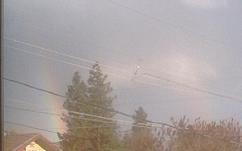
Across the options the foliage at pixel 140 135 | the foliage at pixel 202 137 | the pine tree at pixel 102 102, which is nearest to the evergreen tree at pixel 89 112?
the pine tree at pixel 102 102

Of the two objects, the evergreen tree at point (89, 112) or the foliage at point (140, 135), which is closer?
the evergreen tree at point (89, 112)

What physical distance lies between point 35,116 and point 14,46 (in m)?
0.44

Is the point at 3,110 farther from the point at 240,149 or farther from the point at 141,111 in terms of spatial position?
the point at 240,149

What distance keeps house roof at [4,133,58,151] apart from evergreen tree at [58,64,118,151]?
69 millimetres

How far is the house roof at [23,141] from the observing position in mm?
1372

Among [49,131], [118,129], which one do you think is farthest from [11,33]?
[118,129]

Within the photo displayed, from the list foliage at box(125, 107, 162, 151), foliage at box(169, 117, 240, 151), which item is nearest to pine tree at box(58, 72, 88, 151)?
foliage at box(125, 107, 162, 151)

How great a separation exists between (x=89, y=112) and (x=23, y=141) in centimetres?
41

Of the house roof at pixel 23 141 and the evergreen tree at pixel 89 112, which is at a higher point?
the evergreen tree at pixel 89 112

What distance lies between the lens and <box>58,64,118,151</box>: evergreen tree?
1853mm

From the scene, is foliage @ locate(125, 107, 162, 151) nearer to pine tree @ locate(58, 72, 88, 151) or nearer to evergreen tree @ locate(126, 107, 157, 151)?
evergreen tree @ locate(126, 107, 157, 151)

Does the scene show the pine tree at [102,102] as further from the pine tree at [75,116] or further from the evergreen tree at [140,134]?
the evergreen tree at [140,134]

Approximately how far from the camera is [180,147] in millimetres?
3145

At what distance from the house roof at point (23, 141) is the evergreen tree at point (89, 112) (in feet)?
0.23
